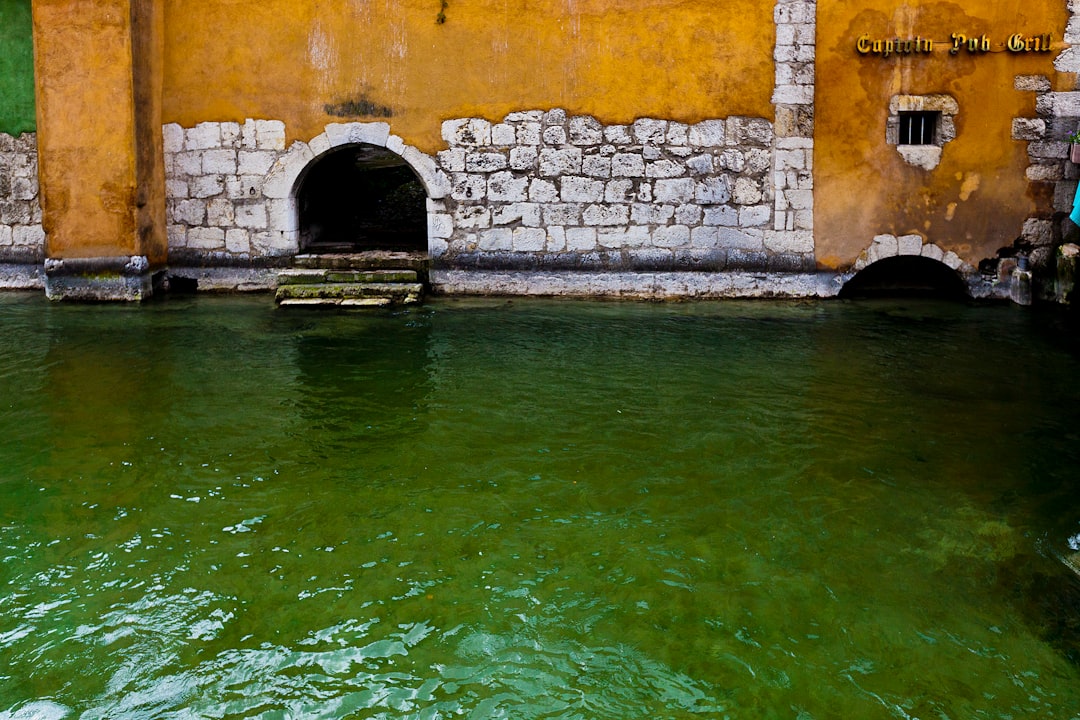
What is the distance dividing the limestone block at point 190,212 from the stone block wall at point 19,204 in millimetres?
1464

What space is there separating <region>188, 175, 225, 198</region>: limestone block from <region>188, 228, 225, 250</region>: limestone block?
0.35 meters

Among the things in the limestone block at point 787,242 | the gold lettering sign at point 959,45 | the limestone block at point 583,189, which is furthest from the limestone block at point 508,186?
the gold lettering sign at point 959,45

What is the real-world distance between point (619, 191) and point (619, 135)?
0.54m

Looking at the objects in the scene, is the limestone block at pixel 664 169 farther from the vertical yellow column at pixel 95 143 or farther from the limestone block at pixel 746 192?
the vertical yellow column at pixel 95 143

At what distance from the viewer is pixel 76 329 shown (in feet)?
27.3

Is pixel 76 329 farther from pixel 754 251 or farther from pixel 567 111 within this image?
pixel 754 251

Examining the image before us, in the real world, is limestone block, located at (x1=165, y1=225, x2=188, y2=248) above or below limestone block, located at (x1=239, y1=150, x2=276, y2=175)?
below

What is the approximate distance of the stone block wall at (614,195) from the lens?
9820mm

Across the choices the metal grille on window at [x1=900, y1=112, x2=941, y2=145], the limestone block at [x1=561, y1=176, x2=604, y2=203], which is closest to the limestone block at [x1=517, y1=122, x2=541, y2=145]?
the limestone block at [x1=561, y1=176, x2=604, y2=203]

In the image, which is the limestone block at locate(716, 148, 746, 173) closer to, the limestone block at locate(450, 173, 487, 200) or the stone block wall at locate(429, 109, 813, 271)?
the stone block wall at locate(429, 109, 813, 271)

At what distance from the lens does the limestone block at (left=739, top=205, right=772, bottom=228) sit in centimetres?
985

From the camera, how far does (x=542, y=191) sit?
9945mm

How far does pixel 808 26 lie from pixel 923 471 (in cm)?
598

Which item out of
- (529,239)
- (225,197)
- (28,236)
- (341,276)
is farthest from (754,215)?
(28,236)
